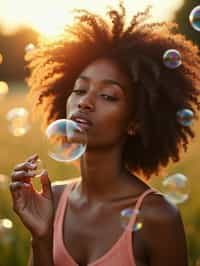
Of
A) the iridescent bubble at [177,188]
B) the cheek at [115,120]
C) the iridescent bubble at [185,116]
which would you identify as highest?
the cheek at [115,120]

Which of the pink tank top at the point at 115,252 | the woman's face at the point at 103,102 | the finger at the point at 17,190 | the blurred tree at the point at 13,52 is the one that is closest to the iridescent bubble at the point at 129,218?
the pink tank top at the point at 115,252

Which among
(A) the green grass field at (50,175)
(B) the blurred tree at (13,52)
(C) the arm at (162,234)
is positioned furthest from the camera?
(B) the blurred tree at (13,52)

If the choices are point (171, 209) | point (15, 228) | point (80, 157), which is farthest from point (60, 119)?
point (15, 228)

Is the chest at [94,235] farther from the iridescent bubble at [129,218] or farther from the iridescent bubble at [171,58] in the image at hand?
the iridescent bubble at [171,58]

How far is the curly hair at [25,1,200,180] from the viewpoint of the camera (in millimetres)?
3615

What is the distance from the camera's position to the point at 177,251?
3.49 metres

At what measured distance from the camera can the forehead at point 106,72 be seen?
11.4 ft

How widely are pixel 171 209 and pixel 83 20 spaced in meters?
→ 0.82

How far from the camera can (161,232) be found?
3471 millimetres

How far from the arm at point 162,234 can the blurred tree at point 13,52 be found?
1342 centimetres

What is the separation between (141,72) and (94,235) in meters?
0.62

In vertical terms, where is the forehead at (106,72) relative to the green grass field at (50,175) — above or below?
above

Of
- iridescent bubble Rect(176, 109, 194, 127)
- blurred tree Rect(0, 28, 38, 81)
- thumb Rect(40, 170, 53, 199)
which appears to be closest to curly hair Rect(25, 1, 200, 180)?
iridescent bubble Rect(176, 109, 194, 127)

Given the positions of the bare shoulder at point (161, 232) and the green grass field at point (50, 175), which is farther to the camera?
the green grass field at point (50, 175)
